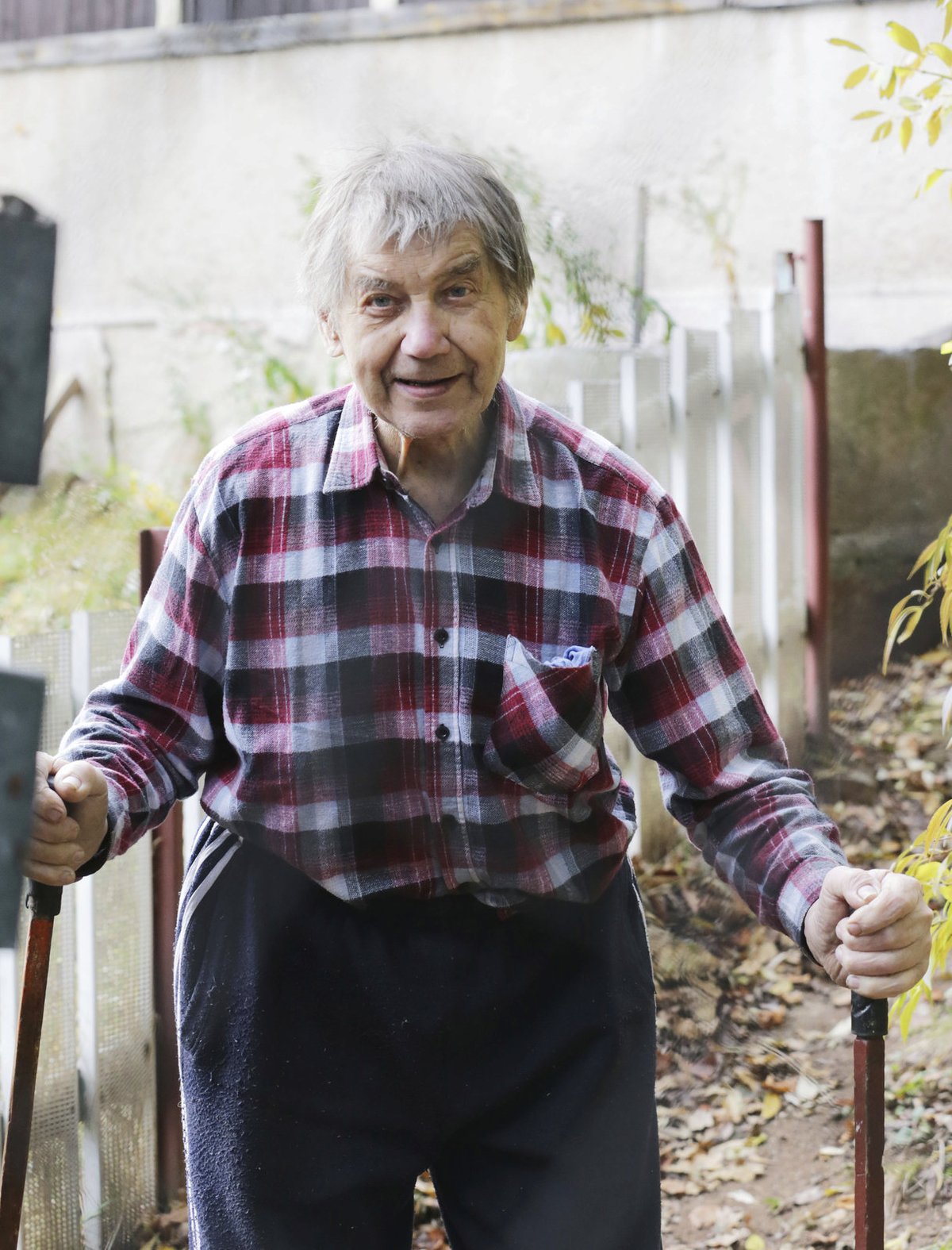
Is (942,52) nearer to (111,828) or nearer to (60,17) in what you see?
(111,828)

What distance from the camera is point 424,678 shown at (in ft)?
4.83

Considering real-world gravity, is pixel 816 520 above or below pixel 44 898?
above

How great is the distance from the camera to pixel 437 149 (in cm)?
147

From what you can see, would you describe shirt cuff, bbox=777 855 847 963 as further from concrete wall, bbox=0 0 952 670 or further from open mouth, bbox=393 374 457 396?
concrete wall, bbox=0 0 952 670

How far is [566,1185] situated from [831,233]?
4.08 metres


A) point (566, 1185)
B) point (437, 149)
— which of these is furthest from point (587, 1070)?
point (437, 149)

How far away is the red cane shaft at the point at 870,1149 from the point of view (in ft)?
4.49

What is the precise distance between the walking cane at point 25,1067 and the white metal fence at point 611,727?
27 cm

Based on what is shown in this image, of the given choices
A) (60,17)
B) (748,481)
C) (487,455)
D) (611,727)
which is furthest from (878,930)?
(60,17)

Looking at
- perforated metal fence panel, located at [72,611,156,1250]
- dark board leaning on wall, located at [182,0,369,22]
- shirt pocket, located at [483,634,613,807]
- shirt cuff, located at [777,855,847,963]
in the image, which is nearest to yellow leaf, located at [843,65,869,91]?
shirt pocket, located at [483,634,613,807]

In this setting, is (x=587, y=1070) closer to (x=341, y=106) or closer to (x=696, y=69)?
Result: (x=696, y=69)

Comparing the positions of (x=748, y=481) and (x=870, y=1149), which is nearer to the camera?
(x=870, y=1149)

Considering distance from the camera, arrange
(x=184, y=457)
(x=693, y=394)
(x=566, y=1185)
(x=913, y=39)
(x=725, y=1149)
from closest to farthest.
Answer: (x=566, y=1185), (x=913, y=39), (x=725, y=1149), (x=693, y=394), (x=184, y=457)

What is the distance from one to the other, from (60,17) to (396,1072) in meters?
5.28
